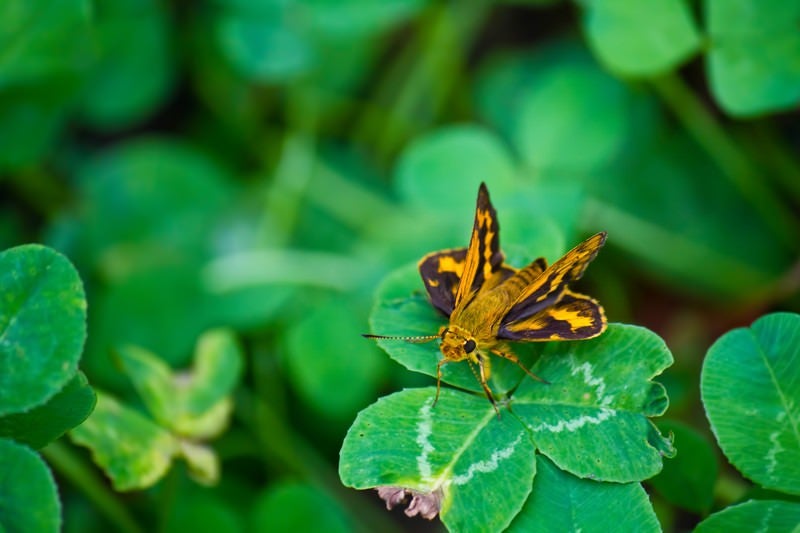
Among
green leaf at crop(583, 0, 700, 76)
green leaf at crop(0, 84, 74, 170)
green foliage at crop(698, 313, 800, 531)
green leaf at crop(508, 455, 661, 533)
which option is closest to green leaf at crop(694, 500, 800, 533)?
green foliage at crop(698, 313, 800, 531)

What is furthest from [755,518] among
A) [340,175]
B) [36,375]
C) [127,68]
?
[127,68]

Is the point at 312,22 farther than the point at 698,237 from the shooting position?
Yes

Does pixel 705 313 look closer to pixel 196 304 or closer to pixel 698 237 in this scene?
pixel 698 237

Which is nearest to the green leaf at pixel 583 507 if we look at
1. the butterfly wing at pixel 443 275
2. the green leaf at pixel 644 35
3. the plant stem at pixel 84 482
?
the butterfly wing at pixel 443 275

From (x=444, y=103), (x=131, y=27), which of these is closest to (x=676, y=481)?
(x=444, y=103)

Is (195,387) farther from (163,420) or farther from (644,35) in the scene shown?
(644,35)

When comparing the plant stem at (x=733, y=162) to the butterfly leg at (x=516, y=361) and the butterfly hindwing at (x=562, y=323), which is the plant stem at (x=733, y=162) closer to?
the butterfly hindwing at (x=562, y=323)

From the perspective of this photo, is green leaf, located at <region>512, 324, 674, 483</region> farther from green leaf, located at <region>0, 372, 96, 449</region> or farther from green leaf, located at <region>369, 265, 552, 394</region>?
green leaf, located at <region>0, 372, 96, 449</region>
